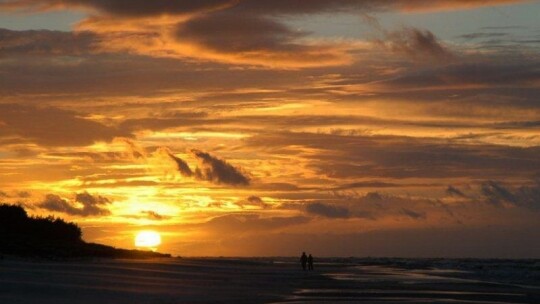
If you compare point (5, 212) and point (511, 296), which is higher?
point (5, 212)

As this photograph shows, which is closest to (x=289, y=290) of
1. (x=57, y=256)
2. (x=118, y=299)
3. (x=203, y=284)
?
(x=203, y=284)

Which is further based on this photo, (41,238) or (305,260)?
(305,260)

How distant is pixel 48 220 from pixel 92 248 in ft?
17.4

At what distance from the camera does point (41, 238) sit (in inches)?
2840

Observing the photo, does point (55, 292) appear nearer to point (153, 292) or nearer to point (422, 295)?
point (153, 292)

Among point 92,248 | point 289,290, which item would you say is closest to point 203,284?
point 289,290

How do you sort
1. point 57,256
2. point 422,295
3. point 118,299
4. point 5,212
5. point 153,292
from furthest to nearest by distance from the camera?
point 5,212 < point 57,256 < point 422,295 < point 153,292 < point 118,299

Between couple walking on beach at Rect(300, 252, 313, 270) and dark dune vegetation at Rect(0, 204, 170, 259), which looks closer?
dark dune vegetation at Rect(0, 204, 170, 259)

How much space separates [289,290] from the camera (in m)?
42.2

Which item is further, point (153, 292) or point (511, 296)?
point (511, 296)

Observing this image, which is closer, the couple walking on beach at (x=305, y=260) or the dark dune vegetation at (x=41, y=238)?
the dark dune vegetation at (x=41, y=238)

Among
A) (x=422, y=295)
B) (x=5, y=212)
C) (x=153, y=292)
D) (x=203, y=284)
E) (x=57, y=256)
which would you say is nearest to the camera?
(x=153, y=292)

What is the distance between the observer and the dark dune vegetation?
206ft

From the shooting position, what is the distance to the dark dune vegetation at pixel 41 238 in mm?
62906
